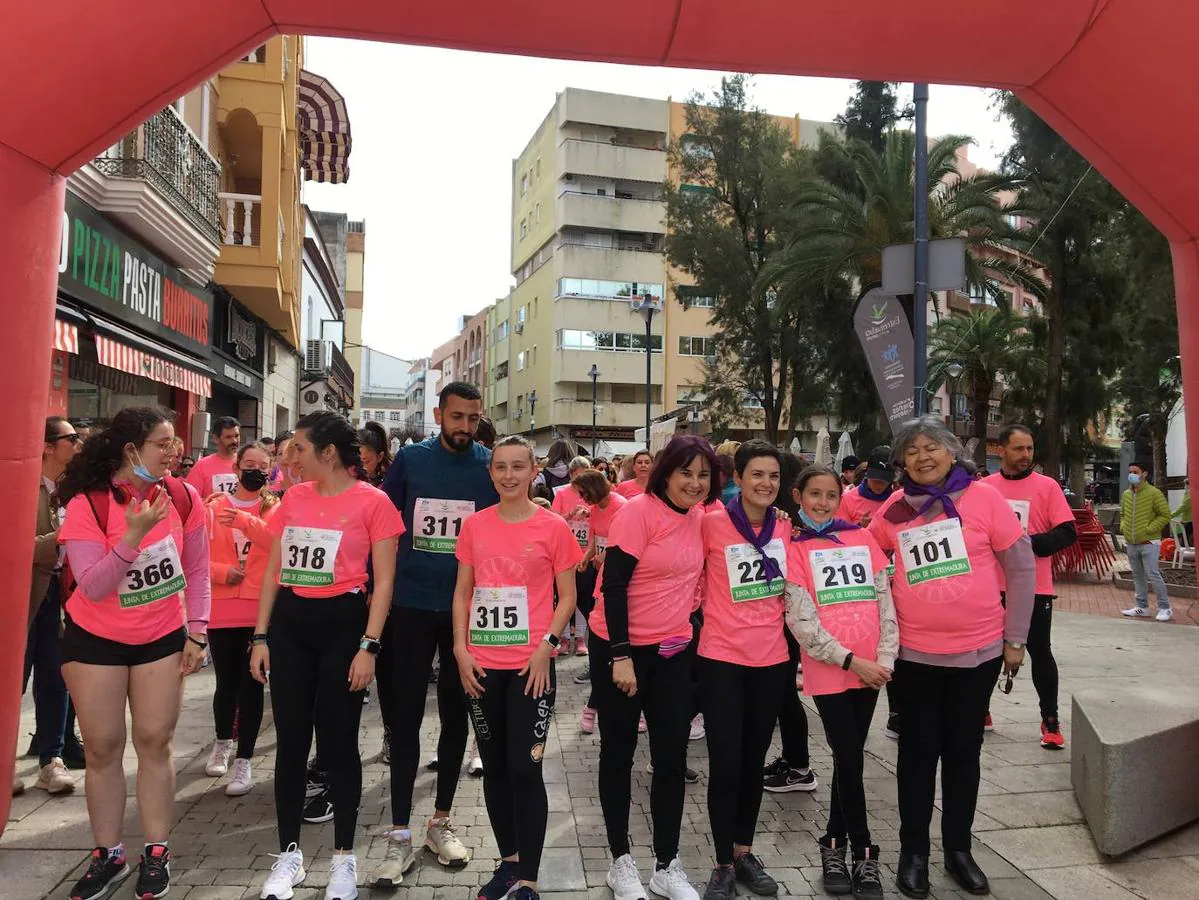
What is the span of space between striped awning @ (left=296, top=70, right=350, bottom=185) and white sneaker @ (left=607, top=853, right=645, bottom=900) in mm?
21448

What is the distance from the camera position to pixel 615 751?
3891 millimetres

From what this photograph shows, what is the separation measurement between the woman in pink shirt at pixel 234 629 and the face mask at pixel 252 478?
1cm

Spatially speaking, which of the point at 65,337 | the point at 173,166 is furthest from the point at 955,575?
the point at 173,166

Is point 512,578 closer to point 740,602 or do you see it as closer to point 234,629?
point 740,602

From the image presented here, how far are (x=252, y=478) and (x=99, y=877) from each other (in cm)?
242

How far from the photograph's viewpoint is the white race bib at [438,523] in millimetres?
4301

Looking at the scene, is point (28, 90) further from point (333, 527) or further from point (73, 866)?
point (73, 866)

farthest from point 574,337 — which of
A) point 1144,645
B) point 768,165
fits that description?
point 1144,645

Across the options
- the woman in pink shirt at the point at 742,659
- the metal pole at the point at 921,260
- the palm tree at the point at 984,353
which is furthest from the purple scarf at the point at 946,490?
the palm tree at the point at 984,353

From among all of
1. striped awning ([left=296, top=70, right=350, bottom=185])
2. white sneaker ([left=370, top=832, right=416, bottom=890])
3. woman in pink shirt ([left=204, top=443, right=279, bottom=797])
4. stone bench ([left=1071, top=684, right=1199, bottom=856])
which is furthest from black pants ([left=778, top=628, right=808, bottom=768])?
striped awning ([left=296, top=70, right=350, bottom=185])

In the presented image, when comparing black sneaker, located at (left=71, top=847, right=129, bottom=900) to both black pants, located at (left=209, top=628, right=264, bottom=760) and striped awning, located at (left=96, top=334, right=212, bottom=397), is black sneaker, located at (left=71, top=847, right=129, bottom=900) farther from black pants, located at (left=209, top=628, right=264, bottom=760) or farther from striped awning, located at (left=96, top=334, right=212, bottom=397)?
striped awning, located at (left=96, top=334, right=212, bottom=397)

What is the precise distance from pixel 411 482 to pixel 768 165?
89.6 ft

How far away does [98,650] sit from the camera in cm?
362

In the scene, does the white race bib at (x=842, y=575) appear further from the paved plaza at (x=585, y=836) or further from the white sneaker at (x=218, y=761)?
the white sneaker at (x=218, y=761)
